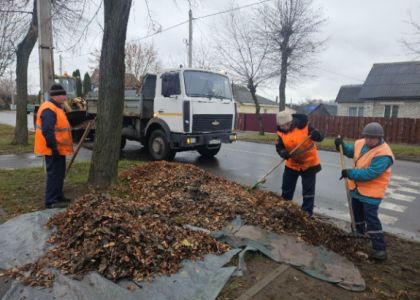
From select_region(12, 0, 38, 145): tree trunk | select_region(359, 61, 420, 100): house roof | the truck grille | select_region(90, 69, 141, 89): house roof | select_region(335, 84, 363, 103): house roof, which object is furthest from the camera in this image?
select_region(335, 84, 363, 103): house roof

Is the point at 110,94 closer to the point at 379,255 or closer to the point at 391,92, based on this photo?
the point at 379,255

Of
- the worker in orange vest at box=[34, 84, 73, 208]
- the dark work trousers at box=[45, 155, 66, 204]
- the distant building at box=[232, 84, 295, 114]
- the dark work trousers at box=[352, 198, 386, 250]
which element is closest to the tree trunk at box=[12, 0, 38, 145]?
the worker in orange vest at box=[34, 84, 73, 208]

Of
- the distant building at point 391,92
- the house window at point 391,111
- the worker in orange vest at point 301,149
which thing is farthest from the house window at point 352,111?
the worker in orange vest at point 301,149

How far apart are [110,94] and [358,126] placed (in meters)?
19.2

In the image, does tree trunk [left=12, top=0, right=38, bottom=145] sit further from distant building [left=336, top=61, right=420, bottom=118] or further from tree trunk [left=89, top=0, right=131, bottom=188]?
distant building [left=336, top=61, right=420, bottom=118]

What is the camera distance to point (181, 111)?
8.82 meters

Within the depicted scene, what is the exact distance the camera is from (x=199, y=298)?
2727mm

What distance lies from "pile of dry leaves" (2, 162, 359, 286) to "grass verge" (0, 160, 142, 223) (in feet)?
3.27

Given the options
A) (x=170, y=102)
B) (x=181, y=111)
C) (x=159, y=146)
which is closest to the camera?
(x=181, y=111)

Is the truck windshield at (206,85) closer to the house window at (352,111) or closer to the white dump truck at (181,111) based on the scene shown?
the white dump truck at (181,111)

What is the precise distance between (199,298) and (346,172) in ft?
7.51

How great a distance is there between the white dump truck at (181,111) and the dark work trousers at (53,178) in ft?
Result: 14.0

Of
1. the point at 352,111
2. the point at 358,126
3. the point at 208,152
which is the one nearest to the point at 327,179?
the point at 208,152

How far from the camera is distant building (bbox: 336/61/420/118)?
989 inches
